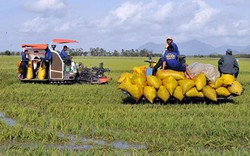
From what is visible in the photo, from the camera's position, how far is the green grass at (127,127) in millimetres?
5656

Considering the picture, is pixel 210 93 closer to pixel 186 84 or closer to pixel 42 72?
pixel 186 84

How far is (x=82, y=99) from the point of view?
11148 millimetres

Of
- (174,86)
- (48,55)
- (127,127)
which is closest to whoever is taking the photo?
(127,127)

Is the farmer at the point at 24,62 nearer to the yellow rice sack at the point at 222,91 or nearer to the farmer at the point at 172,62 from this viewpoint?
the farmer at the point at 172,62

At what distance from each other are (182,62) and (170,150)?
17.9 ft

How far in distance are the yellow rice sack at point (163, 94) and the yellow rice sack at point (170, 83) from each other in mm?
94

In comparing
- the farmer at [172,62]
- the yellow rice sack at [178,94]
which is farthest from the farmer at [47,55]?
the yellow rice sack at [178,94]

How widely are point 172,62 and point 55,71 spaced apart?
626 cm

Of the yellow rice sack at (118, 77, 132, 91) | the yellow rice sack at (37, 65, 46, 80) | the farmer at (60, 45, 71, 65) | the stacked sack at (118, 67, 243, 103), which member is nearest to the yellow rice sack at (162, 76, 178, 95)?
the stacked sack at (118, 67, 243, 103)

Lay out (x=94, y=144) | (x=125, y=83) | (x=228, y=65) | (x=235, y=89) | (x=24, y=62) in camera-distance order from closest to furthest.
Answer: (x=94, y=144) → (x=125, y=83) → (x=235, y=89) → (x=228, y=65) → (x=24, y=62)

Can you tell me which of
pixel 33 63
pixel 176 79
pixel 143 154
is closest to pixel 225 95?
pixel 176 79

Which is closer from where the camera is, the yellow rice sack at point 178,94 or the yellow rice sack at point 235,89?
the yellow rice sack at point 178,94

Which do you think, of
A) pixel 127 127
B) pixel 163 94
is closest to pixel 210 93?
pixel 163 94

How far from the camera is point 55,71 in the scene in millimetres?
15242
